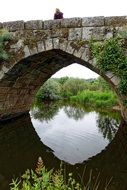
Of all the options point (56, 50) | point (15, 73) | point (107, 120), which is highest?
point (56, 50)

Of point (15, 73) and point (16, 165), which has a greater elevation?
point (15, 73)

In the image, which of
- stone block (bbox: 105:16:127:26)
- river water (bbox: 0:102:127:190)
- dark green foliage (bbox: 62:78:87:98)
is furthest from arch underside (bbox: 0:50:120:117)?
dark green foliage (bbox: 62:78:87:98)

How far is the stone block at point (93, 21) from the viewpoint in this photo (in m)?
9.41

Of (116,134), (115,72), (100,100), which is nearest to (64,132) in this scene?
(116,134)

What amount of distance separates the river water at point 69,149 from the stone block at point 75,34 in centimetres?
318

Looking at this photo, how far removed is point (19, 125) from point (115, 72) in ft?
19.4

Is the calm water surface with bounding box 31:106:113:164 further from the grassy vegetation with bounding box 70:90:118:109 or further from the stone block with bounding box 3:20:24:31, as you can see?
the grassy vegetation with bounding box 70:90:118:109

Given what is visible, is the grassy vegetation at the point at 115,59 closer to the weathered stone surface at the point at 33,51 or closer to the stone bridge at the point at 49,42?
the stone bridge at the point at 49,42

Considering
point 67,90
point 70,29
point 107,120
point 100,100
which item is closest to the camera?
point 70,29

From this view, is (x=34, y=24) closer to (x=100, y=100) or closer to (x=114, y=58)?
(x=114, y=58)

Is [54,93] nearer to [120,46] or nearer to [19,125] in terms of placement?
[19,125]

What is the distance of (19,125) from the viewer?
13680 mm

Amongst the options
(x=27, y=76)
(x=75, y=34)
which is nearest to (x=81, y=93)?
(x=27, y=76)

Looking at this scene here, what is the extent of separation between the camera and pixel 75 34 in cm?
982
